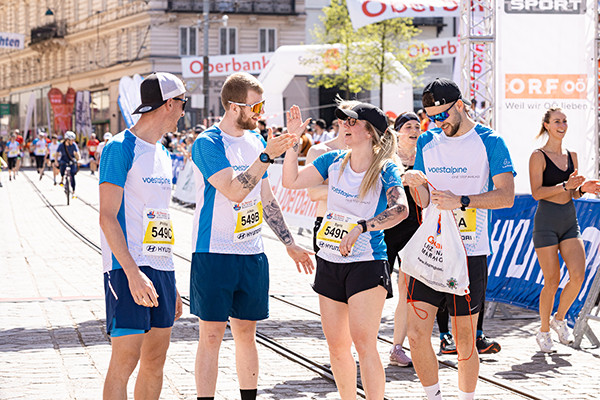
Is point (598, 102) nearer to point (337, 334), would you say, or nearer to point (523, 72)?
point (523, 72)

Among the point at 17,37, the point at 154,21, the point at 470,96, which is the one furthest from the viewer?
the point at 154,21

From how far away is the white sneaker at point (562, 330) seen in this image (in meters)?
8.29

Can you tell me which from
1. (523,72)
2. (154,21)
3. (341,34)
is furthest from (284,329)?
(154,21)

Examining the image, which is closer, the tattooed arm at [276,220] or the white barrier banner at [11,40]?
the tattooed arm at [276,220]

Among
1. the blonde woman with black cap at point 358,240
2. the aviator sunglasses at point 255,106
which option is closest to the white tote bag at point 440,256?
the blonde woman with black cap at point 358,240

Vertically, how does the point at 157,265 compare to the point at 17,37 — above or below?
below

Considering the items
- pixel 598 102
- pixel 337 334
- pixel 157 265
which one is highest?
pixel 598 102

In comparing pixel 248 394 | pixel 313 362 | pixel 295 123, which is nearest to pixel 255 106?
pixel 295 123

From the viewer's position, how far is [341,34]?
4344 centimetres

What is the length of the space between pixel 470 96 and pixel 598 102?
6.68 feet

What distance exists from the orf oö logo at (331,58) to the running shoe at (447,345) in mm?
28947

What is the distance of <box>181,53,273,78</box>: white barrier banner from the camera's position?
43.5 meters

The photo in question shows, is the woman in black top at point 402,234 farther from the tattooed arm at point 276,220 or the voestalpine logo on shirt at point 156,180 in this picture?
the voestalpine logo on shirt at point 156,180

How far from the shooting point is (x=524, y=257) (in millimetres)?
9508
